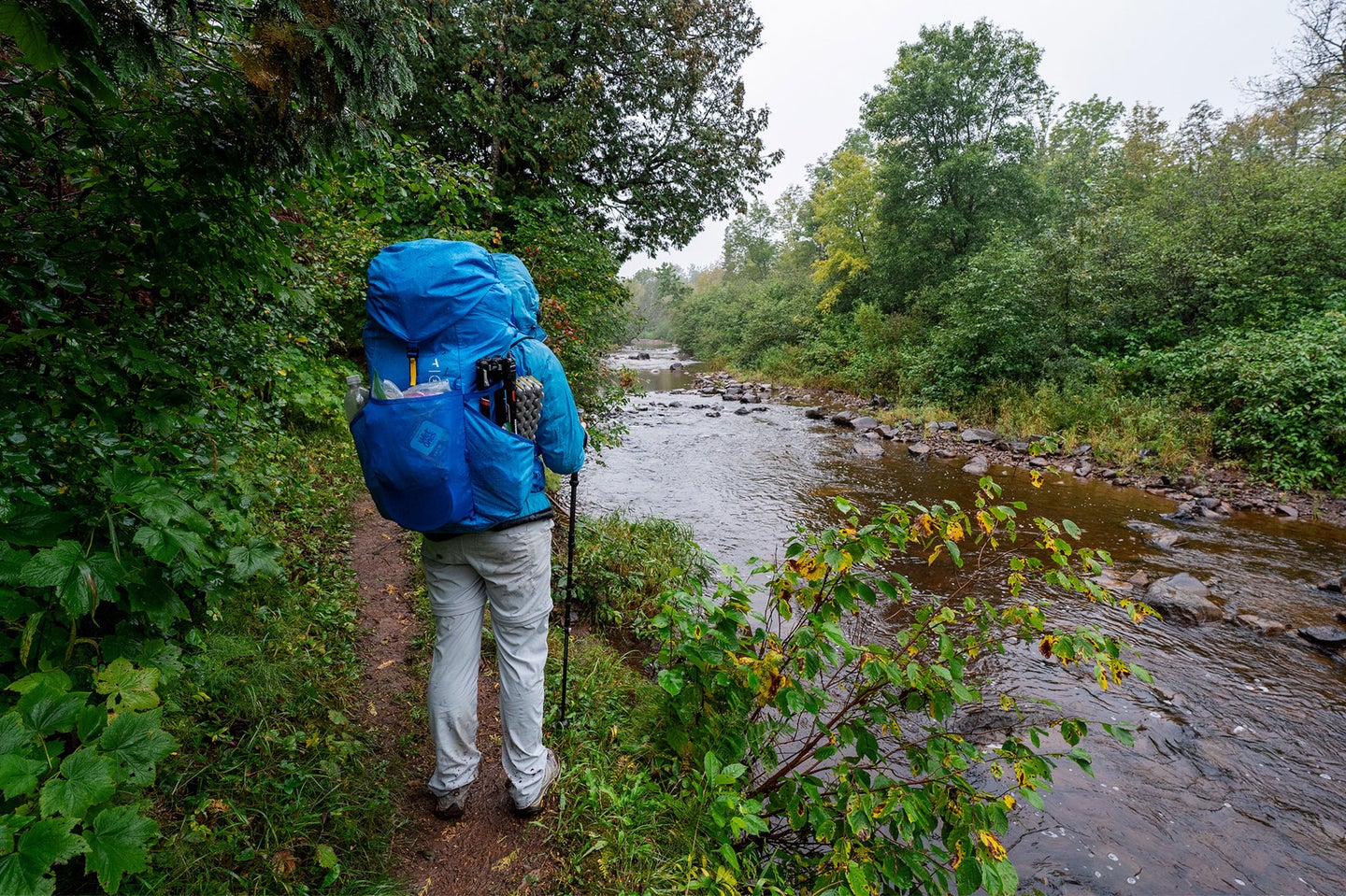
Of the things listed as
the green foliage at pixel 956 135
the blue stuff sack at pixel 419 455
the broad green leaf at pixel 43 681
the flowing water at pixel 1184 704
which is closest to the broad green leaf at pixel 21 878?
the broad green leaf at pixel 43 681

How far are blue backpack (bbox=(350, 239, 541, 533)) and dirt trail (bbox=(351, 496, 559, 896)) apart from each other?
1417 mm

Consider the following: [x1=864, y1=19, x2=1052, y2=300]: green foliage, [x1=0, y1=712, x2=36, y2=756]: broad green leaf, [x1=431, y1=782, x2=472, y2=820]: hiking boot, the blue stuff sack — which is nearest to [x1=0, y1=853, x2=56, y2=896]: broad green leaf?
[x1=0, y1=712, x2=36, y2=756]: broad green leaf

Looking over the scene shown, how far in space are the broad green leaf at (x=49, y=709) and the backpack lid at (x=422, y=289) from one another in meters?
1.23

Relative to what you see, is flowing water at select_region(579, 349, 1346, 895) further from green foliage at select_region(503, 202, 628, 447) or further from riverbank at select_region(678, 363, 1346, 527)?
green foliage at select_region(503, 202, 628, 447)

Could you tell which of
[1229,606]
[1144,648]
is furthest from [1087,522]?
[1144,648]

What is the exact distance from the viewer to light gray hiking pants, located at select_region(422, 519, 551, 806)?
2.19 meters

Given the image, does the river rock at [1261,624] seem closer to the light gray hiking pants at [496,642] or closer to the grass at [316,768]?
the grass at [316,768]

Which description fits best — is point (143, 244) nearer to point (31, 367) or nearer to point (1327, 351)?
point (31, 367)

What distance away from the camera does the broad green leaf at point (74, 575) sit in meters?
1.18

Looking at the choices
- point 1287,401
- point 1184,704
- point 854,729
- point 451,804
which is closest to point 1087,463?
point 1287,401

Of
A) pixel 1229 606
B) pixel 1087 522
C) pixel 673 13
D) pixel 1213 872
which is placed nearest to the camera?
pixel 1213 872

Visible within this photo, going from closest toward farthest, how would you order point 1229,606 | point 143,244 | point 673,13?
point 143,244 → point 1229,606 → point 673,13

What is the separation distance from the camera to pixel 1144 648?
5285 millimetres

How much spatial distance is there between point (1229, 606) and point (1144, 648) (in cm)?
163
